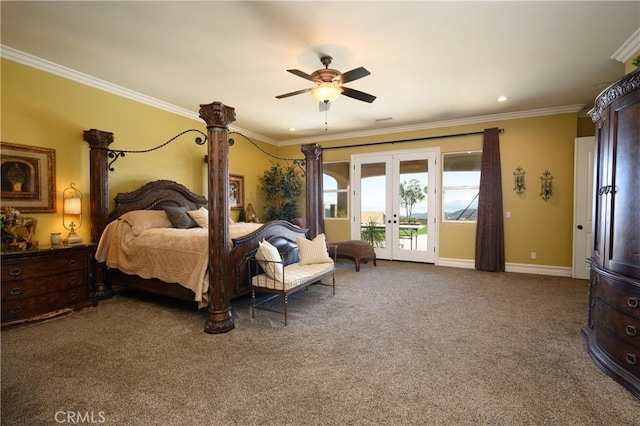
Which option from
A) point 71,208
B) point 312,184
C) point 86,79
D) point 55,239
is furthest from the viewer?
point 312,184

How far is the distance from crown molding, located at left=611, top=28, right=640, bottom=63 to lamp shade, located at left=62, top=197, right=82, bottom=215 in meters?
6.18

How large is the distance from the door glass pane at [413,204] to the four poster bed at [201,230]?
2648 mm

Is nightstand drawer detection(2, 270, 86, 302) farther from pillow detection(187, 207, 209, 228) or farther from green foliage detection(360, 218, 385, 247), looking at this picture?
green foliage detection(360, 218, 385, 247)

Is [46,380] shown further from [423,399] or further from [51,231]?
[423,399]

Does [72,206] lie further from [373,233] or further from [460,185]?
[460,185]

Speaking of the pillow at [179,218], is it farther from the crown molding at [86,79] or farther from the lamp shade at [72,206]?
the crown molding at [86,79]

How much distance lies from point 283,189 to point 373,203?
2094 mm

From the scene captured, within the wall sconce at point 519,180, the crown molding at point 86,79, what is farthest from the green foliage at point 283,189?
the wall sconce at point 519,180

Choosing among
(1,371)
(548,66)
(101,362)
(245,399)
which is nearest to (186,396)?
(245,399)

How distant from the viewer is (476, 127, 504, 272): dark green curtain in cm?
552

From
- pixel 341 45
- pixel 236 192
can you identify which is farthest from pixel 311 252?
pixel 236 192

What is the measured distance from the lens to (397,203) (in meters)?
6.54

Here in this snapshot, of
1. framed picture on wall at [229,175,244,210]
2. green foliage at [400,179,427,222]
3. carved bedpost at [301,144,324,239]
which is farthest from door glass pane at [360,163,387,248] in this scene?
framed picture on wall at [229,175,244,210]

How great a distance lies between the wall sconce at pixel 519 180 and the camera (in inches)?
214
